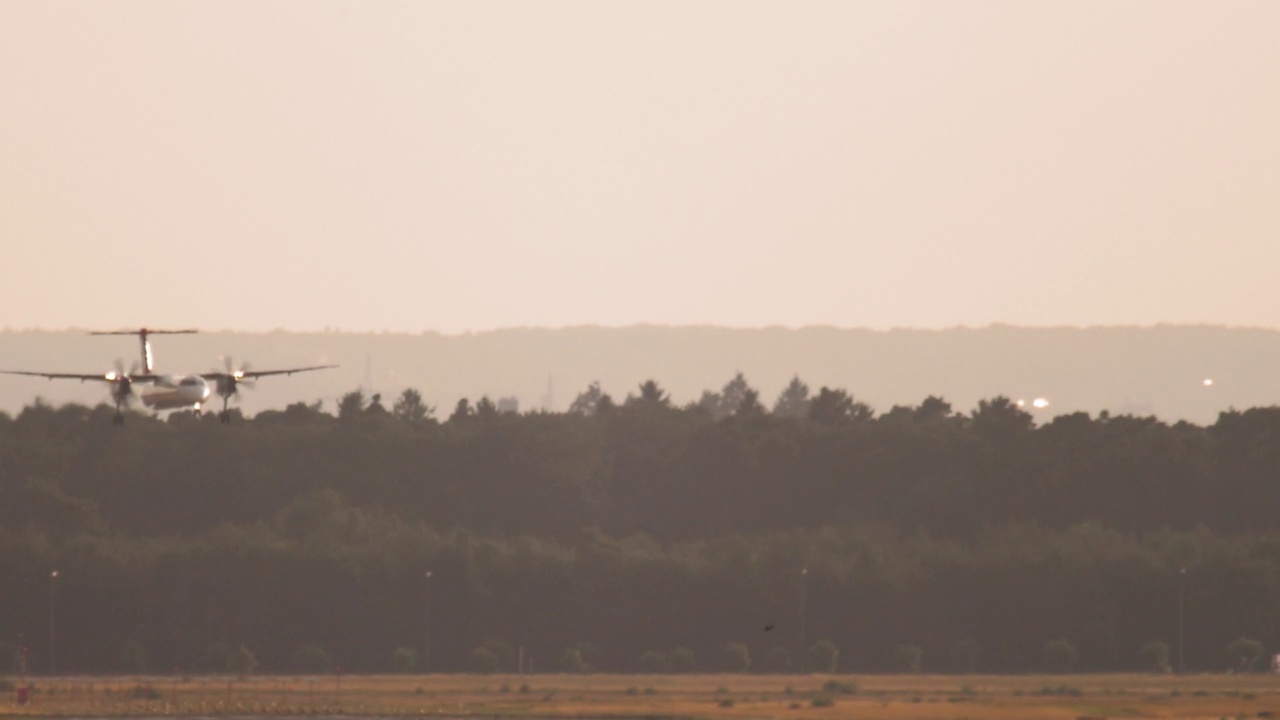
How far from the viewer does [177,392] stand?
15125 centimetres

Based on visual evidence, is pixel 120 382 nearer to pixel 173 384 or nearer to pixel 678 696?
pixel 173 384

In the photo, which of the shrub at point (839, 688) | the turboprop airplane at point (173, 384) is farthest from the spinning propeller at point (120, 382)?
the shrub at point (839, 688)

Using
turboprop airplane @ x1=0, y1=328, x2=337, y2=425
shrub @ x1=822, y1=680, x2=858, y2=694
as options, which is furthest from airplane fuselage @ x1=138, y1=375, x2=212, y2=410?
shrub @ x1=822, y1=680, x2=858, y2=694

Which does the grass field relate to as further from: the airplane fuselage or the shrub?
the airplane fuselage

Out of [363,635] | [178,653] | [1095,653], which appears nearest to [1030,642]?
[1095,653]

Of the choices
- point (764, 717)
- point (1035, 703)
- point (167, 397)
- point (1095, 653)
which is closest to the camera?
point (764, 717)

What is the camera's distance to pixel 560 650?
19588 cm

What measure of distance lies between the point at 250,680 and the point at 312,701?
29917 mm

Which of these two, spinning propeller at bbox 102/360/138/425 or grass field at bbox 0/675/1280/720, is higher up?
spinning propeller at bbox 102/360/138/425

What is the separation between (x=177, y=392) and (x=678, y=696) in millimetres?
34798

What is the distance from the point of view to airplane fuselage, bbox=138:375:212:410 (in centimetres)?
15088

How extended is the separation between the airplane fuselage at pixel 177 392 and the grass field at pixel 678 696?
17.2 metres

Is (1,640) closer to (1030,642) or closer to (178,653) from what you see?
(178,653)

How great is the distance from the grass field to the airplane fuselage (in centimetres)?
1722
